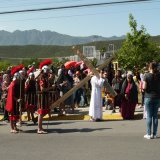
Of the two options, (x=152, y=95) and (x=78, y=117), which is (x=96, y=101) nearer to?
(x=78, y=117)

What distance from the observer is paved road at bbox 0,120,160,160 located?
924cm

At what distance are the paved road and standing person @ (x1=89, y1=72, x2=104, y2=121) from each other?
748 millimetres

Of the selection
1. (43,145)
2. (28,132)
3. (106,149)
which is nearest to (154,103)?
(106,149)

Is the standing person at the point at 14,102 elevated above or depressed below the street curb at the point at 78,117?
above

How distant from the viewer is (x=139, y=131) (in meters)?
12.1

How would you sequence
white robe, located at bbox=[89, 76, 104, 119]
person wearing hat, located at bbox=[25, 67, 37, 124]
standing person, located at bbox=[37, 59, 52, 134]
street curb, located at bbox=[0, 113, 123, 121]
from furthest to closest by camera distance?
street curb, located at bbox=[0, 113, 123, 121] → white robe, located at bbox=[89, 76, 104, 119] → person wearing hat, located at bbox=[25, 67, 37, 124] → standing person, located at bbox=[37, 59, 52, 134]

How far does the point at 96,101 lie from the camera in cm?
1477

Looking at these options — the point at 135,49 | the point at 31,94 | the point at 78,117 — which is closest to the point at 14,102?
the point at 31,94

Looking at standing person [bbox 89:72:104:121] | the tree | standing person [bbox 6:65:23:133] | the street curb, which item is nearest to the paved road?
standing person [bbox 6:65:23:133]

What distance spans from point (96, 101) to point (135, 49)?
3775cm

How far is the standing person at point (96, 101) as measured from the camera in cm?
1464

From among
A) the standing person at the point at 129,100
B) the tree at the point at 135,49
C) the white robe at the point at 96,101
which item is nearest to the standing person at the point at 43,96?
the white robe at the point at 96,101

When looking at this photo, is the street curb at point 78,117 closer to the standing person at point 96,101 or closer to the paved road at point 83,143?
the standing person at point 96,101

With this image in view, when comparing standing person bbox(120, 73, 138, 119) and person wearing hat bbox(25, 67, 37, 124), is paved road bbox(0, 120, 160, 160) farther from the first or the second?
standing person bbox(120, 73, 138, 119)
